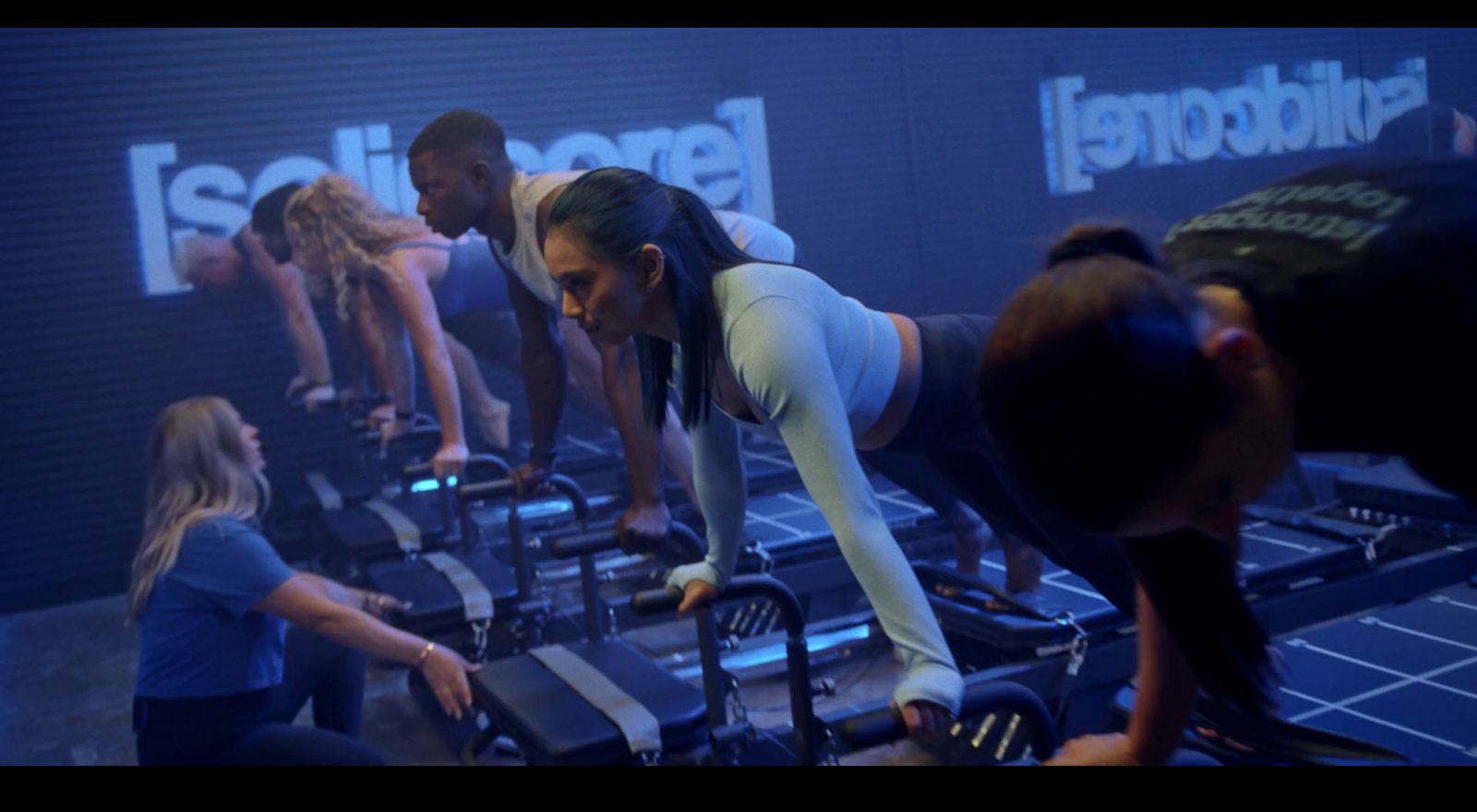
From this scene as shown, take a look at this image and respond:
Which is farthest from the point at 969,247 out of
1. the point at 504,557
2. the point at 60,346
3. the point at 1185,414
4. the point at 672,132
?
the point at 1185,414

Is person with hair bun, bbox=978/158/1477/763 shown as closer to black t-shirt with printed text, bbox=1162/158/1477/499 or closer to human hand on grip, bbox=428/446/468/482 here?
black t-shirt with printed text, bbox=1162/158/1477/499

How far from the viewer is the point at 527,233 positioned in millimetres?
3273

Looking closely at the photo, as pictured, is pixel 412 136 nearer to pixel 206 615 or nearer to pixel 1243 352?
pixel 206 615

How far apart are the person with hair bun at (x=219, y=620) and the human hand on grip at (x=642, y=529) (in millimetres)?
523

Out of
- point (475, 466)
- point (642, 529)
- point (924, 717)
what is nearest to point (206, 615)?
point (642, 529)

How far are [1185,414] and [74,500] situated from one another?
6.01 meters

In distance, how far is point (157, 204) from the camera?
588 centimetres

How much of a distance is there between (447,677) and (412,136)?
4038 mm

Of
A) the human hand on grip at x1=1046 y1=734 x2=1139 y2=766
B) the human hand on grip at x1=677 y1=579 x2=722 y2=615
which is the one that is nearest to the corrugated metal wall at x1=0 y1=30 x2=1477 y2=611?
the human hand on grip at x1=677 y1=579 x2=722 y2=615

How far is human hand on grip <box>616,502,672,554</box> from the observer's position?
8.69 ft

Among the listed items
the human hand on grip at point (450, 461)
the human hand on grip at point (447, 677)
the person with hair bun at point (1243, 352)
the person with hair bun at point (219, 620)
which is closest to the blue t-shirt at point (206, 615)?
the person with hair bun at point (219, 620)

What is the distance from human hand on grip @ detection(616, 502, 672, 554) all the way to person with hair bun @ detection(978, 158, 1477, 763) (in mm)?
1598

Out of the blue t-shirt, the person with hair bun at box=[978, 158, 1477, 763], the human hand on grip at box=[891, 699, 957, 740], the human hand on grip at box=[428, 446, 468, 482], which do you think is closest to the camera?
the person with hair bun at box=[978, 158, 1477, 763]

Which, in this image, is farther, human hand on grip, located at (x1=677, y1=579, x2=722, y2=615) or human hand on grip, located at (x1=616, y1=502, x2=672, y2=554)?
human hand on grip, located at (x1=616, y1=502, x2=672, y2=554)
